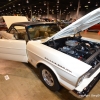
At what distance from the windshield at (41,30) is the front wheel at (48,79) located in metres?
0.92

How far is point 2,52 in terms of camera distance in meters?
2.67

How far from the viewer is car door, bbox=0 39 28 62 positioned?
7.77ft

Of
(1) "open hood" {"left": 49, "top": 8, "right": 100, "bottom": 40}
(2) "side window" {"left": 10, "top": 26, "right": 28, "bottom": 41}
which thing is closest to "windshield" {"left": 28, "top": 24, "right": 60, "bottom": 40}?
(2) "side window" {"left": 10, "top": 26, "right": 28, "bottom": 41}

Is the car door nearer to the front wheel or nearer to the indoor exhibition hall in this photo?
the indoor exhibition hall

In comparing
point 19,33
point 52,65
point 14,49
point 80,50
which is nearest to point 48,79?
point 52,65

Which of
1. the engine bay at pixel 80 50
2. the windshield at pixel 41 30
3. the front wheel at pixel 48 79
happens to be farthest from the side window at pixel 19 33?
the front wheel at pixel 48 79

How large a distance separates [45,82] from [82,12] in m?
27.4

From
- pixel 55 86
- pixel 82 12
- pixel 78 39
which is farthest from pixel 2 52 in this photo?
pixel 82 12

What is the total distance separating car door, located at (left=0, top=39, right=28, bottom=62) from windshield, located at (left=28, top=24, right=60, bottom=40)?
0.35 meters

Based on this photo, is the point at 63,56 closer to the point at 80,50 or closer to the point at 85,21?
the point at 80,50

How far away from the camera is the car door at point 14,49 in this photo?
2369 mm

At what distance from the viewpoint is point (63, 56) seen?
1587 millimetres

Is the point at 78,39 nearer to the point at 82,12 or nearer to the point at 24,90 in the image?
the point at 24,90

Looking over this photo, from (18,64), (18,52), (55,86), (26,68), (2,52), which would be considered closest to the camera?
(55,86)
